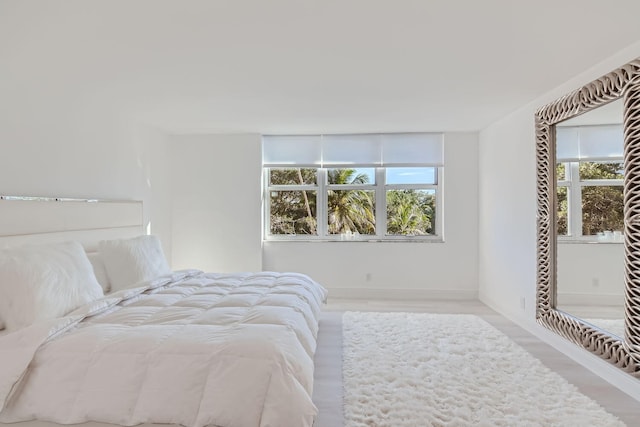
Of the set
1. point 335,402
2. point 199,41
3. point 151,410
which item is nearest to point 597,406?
point 335,402

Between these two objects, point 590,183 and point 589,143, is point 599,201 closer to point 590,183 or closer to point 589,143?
point 590,183

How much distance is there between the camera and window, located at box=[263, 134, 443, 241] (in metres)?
5.39

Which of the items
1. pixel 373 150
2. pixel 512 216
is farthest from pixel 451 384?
pixel 373 150

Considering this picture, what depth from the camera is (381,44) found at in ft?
8.01

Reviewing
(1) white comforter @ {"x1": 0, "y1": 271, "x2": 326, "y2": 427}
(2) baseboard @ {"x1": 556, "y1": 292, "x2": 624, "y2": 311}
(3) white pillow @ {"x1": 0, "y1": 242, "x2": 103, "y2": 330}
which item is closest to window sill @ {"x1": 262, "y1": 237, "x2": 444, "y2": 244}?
(2) baseboard @ {"x1": 556, "y1": 292, "x2": 624, "y2": 311}

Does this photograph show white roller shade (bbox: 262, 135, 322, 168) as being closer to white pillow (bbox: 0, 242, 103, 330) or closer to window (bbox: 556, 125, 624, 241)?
window (bbox: 556, 125, 624, 241)

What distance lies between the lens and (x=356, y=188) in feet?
18.1

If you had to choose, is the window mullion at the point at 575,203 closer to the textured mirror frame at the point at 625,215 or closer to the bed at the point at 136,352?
the textured mirror frame at the point at 625,215

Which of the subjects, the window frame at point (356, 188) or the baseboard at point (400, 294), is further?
the window frame at point (356, 188)

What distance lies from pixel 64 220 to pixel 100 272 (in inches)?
21.4

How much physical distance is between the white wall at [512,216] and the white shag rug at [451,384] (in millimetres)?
522

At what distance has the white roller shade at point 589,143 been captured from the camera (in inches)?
104

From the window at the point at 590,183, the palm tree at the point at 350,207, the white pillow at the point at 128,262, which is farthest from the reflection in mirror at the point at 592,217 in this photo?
the white pillow at the point at 128,262

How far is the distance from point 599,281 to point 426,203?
2772 millimetres
